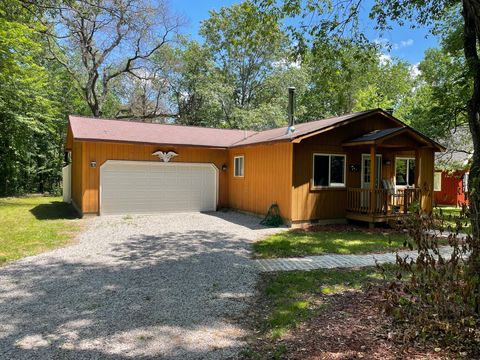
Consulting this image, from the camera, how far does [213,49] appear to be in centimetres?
2848

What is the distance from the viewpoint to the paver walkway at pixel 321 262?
20.4ft

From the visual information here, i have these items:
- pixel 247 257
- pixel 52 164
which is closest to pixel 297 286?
pixel 247 257

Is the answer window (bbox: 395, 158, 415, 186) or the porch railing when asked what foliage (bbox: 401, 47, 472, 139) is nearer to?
window (bbox: 395, 158, 415, 186)

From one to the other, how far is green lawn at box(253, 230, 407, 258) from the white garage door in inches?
214

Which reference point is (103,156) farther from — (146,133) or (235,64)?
(235,64)

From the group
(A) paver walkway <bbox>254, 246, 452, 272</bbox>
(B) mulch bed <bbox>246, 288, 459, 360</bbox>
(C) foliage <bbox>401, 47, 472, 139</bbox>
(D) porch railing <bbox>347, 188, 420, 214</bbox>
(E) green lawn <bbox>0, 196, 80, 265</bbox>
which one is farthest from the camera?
(D) porch railing <bbox>347, 188, 420, 214</bbox>

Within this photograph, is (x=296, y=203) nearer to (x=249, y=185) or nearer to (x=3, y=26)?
(x=249, y=185)

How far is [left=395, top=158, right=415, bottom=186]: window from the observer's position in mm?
12414

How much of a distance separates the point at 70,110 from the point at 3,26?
A: 13.7 meters

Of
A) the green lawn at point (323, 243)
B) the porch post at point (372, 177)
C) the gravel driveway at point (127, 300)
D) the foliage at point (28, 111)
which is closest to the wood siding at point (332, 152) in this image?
the porch post at point (372, 177)

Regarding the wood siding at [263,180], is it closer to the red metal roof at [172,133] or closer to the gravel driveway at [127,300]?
the red metal roof at [172,133]

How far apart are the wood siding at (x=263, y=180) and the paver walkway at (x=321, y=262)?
385 centimetres

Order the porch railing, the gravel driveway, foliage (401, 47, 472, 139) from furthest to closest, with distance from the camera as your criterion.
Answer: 1. the porch railing
2. foliage (401, 47, 472, 139)
3. the gravel driveway

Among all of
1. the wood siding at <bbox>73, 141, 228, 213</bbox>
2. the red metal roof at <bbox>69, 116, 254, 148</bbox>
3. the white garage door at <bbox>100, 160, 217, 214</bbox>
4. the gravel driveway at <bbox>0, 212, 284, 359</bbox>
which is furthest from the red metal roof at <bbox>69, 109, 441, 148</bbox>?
the gravel driveway at <bbox>0, 212, 284, 359</bbox>
